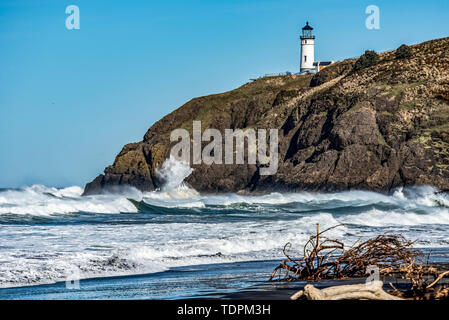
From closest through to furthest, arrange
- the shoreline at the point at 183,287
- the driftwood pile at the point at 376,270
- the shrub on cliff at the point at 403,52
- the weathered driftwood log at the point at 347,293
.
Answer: the weathered driftwood log at the point at 347,293
the driftwood pile at the point at 376,270
the shoreline at the point at 183,287
the shrub on cliff at the point at 403,52

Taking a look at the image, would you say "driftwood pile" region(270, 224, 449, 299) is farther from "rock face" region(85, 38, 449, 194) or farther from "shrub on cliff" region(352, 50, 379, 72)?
"shrub on cliff" region(352, 50, 379, 72)

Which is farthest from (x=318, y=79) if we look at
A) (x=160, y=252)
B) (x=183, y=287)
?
(x=183, y=287)

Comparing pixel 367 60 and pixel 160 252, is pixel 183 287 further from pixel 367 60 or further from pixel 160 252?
pixel 367 60

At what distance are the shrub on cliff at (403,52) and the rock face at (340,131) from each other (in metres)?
1.17

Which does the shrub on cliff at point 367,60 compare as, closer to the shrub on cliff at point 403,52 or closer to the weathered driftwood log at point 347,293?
the shrub on cliff at point 403,52

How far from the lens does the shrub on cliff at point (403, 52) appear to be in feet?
249

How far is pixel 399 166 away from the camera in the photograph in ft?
194

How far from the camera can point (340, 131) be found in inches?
2532

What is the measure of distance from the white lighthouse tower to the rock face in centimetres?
1158

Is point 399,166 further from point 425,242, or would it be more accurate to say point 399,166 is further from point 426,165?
point 425,242

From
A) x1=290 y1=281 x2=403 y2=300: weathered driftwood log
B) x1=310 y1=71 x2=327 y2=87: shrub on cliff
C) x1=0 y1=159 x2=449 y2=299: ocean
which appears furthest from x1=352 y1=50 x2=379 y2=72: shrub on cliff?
x1=290 y1=281 x2=403 y2=300: weathered driftwood log

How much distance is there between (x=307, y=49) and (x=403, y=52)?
26000mm

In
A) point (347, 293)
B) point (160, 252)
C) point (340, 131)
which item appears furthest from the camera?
point (340, 131)

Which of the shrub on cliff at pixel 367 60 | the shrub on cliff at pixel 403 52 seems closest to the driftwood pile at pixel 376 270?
the shrub on cliff at pixel 403 52
